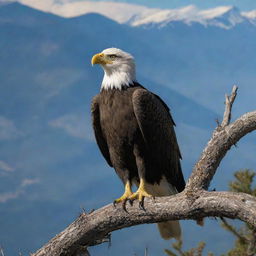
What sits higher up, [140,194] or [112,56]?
[112,56]

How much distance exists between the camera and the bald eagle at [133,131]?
7473mm

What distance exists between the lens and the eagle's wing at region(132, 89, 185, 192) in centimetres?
743

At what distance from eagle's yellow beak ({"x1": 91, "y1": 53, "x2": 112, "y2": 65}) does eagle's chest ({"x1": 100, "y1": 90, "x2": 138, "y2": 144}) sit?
52 centimetres

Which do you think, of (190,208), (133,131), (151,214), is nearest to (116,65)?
(133,131)

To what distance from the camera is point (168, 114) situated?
7910mm

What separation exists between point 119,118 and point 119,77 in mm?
615

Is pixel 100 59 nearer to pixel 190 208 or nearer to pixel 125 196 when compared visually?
pixel 125 196

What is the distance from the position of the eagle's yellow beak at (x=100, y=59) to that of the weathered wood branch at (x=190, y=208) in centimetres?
191

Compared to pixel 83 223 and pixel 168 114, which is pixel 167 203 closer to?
pixel 83 223

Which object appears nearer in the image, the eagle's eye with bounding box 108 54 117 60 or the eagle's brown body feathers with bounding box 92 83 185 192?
the eagle's brown body feathers with bounding box 92 83 185 192

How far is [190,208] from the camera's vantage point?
20.2 feet

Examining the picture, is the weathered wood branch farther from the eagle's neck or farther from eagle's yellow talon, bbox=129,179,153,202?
the eagle's neck

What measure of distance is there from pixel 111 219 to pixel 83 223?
302 millimetres

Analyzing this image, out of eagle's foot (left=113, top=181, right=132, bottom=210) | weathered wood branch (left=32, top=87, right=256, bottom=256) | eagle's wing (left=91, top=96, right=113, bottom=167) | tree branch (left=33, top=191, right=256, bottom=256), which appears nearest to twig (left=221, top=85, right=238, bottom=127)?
weathered wood branch (left=32, top=87, right=256, bottom=256)
